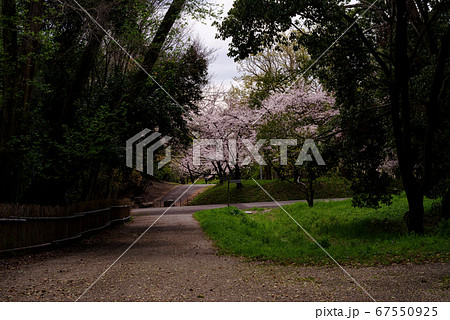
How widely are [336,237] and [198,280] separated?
7.59 meters

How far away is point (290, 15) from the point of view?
977 cm

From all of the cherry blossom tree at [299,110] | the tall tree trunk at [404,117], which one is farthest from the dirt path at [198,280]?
the cherry blossom tree at [299,110]

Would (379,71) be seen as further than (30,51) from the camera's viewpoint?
Yes

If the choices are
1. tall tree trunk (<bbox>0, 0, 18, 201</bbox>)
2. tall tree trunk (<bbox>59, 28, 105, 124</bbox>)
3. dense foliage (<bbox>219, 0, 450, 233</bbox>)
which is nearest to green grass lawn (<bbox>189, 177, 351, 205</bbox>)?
dense foliage (<bbox>219, 0, 450, 233</bbox>)

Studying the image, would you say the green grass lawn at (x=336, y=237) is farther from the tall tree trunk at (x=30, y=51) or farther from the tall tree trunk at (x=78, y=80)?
the tall tree trunk at (x=30, y=51)

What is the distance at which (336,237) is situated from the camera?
42.2 feet

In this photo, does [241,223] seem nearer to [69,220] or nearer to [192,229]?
[192,229]

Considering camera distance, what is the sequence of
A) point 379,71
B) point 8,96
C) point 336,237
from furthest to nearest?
point 379,71 < point 336,237 < point 8,96

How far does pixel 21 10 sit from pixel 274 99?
18589mm

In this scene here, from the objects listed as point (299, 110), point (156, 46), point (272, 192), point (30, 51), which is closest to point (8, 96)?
point (30, 51)

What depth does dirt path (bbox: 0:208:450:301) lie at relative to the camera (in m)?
5.37

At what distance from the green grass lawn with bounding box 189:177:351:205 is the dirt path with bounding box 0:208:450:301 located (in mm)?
20678

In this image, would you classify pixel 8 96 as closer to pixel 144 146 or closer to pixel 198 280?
pixel 144 146

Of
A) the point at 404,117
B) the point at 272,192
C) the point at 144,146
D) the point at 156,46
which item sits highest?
the point at 156,46
